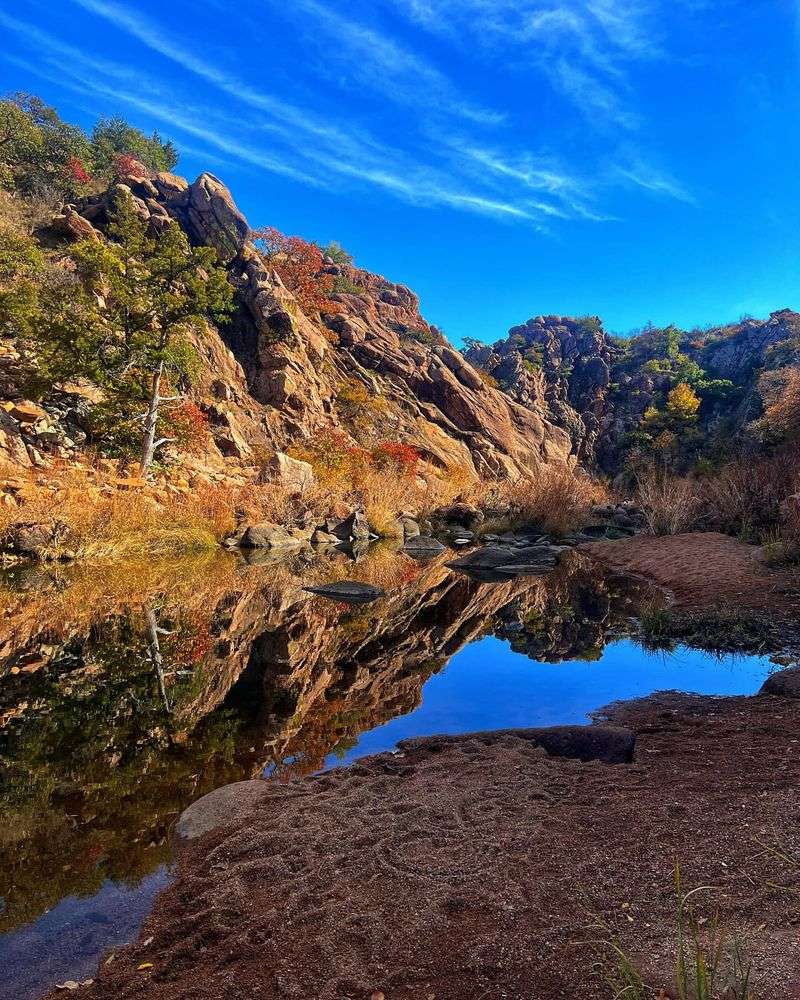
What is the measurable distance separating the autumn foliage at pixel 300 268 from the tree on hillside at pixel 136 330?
22.2 m

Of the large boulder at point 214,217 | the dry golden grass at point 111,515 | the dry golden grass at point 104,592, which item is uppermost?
the large boulder at point 214,217

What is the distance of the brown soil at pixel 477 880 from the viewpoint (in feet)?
6.70

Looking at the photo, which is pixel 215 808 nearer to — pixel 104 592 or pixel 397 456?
pixel 104 592

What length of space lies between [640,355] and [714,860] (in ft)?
240

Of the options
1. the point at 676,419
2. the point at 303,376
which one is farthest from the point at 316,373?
the point at 676,419

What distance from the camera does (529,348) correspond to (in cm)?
6662

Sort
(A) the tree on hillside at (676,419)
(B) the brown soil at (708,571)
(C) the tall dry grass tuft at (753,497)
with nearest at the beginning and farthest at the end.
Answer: (B) the brown soil at (708,571) < (C) the tall dry grass tuft at (753,497) < (A) the tree on hillside at (676,419)

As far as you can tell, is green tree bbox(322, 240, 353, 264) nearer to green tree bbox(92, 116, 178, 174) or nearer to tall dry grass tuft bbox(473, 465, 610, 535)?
green tree bbox(92, 116, 178, 174)

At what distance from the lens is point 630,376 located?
62656 millimetres

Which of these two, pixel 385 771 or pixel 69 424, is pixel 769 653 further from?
pixel 69 424

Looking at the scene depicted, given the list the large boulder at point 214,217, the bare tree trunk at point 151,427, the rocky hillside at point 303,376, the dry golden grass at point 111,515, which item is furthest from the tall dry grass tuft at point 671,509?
the large boulder at point 214,217

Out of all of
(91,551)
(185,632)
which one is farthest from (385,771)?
(91,551)

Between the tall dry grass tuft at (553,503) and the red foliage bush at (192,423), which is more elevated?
the red foliage bush at (192,423)

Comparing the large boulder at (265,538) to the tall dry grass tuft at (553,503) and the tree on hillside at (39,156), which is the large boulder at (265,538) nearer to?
the tall dry grass tuft at (553,503)
